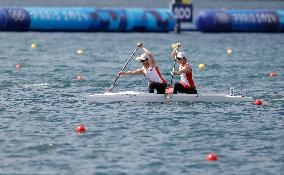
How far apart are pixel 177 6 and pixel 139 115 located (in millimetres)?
41367

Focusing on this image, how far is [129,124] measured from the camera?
28.9m

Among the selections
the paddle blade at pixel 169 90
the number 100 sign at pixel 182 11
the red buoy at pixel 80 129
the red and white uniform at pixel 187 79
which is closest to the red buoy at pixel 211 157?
the red buoy at pixel 80 129

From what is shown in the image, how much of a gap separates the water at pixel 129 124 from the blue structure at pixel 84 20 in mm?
14294

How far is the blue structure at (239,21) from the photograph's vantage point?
7250 centimetres

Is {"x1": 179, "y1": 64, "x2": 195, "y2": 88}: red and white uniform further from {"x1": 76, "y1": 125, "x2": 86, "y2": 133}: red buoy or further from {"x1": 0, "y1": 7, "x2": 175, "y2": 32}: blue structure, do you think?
{"x1": 0, "y1": 7, "x2": 175, "y2": 32}: blue structure

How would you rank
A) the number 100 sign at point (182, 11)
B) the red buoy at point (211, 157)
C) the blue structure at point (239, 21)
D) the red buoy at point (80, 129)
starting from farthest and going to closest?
the blue structure at point (239, 21), the number 100 sign at point (182, 11), the red buoy at point (80, 129), the red buoy at point (211, 157)

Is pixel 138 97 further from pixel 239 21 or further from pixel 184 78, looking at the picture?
pixel 239 21

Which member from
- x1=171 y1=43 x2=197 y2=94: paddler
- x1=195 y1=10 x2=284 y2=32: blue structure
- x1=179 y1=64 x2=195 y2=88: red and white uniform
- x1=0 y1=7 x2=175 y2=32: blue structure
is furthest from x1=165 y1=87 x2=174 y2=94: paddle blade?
x1=195 y1=10 x2=284 y2=32: blue structure

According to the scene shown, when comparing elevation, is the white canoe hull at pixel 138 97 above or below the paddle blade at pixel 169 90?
below

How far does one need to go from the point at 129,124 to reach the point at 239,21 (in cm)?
4526

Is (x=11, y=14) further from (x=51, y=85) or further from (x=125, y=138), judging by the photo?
(x=125, y=138)

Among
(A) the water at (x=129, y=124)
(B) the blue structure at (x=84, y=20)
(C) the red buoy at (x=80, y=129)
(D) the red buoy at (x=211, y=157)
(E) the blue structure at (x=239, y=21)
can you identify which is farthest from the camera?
(E) the blue structure at (x=239, y=21)

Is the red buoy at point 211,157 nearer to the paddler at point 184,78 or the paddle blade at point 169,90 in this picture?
the paddle blade at point 169,90

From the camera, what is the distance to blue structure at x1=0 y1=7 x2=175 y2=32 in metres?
67.2
